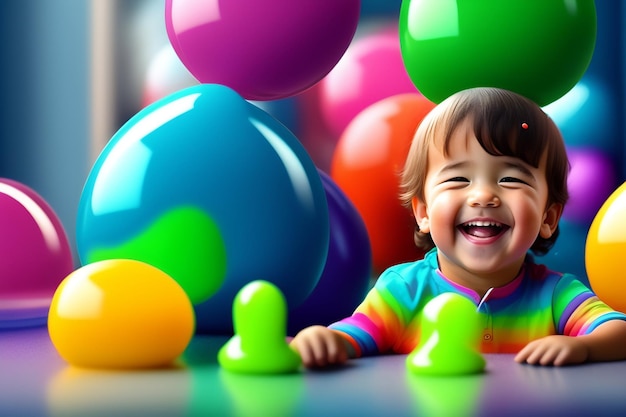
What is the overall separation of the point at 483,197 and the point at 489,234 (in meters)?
0.06

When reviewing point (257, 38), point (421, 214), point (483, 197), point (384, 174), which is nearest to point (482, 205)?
point (483, 197)

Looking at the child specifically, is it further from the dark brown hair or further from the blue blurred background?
the blue blurred background

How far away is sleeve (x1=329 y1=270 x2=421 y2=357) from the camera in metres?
1.28

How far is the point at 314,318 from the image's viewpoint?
161cm

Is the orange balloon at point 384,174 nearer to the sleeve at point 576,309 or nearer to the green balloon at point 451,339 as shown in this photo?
the sleeve at point 576,309

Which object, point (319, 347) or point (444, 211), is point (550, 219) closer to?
point (444, 211)

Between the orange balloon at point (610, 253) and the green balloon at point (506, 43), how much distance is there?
24 centimetres

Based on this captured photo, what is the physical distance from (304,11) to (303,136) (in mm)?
1098

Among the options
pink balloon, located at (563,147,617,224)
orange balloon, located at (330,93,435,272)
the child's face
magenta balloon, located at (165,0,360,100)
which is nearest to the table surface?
the child's face

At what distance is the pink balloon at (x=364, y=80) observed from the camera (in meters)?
2.42

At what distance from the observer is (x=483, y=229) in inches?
51.6

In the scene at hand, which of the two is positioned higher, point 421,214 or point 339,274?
point 421,214

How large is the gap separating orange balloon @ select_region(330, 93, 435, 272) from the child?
1.93 ft

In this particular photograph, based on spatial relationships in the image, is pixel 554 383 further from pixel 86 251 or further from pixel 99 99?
pixel 99 99
